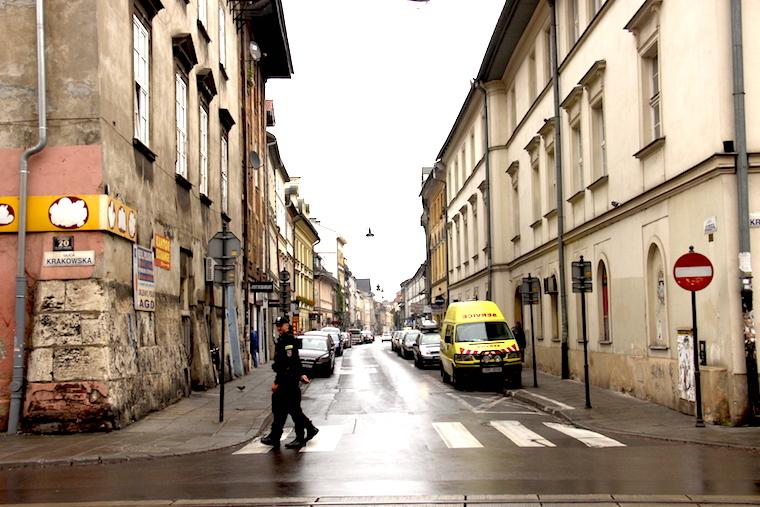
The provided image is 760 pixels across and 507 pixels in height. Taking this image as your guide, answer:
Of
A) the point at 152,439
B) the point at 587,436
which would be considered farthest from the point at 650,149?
the point at 152,439

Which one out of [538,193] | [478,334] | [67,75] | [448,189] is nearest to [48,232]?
[67,75]

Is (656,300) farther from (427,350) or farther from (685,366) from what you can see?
(427,350)

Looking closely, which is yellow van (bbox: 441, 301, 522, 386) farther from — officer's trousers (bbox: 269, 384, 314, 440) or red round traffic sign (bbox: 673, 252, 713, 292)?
officer's trousers (bbox: 269, 384, 314, 440)

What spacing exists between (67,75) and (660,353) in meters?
11.8

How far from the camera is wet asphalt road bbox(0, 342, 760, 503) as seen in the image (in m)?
8.38

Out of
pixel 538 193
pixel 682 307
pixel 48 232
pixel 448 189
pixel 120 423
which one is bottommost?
pixel 120 423

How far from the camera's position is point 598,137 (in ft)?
69.7

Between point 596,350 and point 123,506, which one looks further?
point 596,350

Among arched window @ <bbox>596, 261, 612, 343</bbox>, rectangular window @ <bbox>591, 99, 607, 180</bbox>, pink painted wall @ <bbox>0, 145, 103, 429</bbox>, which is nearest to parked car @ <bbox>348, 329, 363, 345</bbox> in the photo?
arched window @ <bbox>596, 261, 612, 343</bbox>

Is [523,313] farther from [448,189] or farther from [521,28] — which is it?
[448,189]

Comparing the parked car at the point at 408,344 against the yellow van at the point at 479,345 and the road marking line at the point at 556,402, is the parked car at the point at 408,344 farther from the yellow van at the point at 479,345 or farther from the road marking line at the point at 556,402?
the road marking line at the point at 556,402

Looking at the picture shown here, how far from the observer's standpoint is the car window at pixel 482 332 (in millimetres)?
23406

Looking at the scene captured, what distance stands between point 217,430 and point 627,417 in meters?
6.95

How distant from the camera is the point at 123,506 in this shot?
779 centimetres
